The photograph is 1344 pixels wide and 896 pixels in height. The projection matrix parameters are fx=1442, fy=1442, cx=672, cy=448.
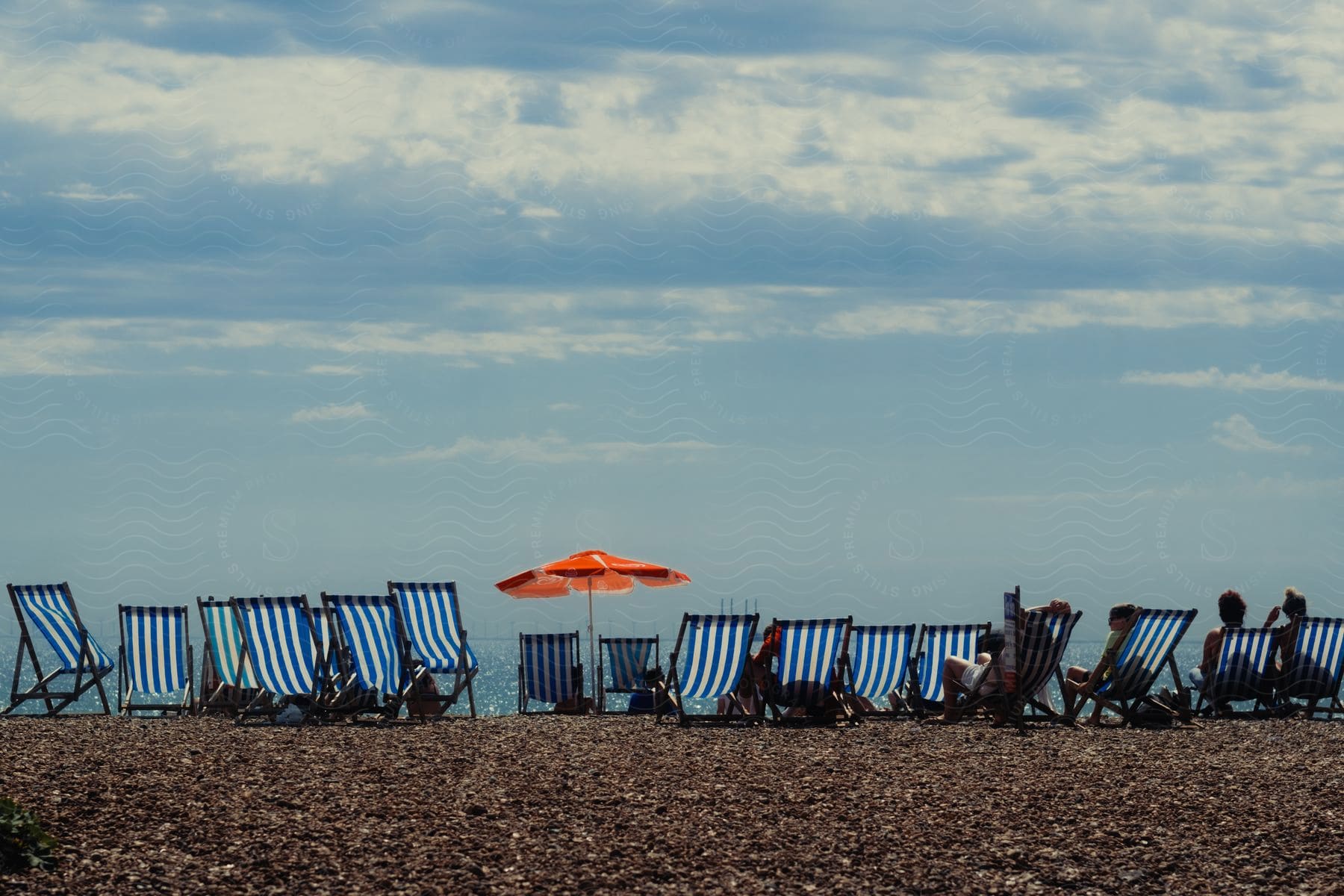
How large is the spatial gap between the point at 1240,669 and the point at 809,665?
389 centimetres

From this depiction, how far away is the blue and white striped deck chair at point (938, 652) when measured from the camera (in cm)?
1202

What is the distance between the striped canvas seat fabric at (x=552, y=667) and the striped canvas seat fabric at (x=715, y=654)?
2.54m

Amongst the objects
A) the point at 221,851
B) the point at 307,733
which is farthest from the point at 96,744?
the point at 221,851

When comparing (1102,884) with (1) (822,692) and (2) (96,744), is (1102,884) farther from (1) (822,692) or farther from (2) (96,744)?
(2) (96,744)

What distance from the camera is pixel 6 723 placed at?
36.2 feet

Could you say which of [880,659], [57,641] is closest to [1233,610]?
[880,659]

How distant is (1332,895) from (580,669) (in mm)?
8689

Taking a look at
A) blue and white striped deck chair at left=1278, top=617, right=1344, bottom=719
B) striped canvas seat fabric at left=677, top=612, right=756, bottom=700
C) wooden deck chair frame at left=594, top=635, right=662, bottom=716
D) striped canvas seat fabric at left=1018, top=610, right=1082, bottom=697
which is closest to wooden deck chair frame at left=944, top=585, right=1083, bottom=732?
striped canvas seat fabric at left=1018, top=610, right=1082, bottom=697

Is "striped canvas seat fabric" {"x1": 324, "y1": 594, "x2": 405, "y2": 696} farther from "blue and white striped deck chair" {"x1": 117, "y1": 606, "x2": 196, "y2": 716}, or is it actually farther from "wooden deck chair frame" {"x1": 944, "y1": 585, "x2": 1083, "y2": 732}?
"wooden deck chair frame" {"x1": 944, "y1": 585, "x2": 1083, "y2": 732}

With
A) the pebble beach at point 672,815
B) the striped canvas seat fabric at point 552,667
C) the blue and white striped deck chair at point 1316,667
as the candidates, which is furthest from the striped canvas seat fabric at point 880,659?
the blue and white striped deck chair at point 1316,667

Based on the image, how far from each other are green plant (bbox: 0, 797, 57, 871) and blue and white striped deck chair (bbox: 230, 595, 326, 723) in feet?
17.0

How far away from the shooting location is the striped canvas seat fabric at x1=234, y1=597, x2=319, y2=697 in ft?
36.1

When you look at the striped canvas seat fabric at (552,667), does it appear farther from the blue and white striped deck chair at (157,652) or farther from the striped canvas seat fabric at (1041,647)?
the striped canvas seat fabric at (1041,647)

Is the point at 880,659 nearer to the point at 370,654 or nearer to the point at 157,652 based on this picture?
the point at 370,654
